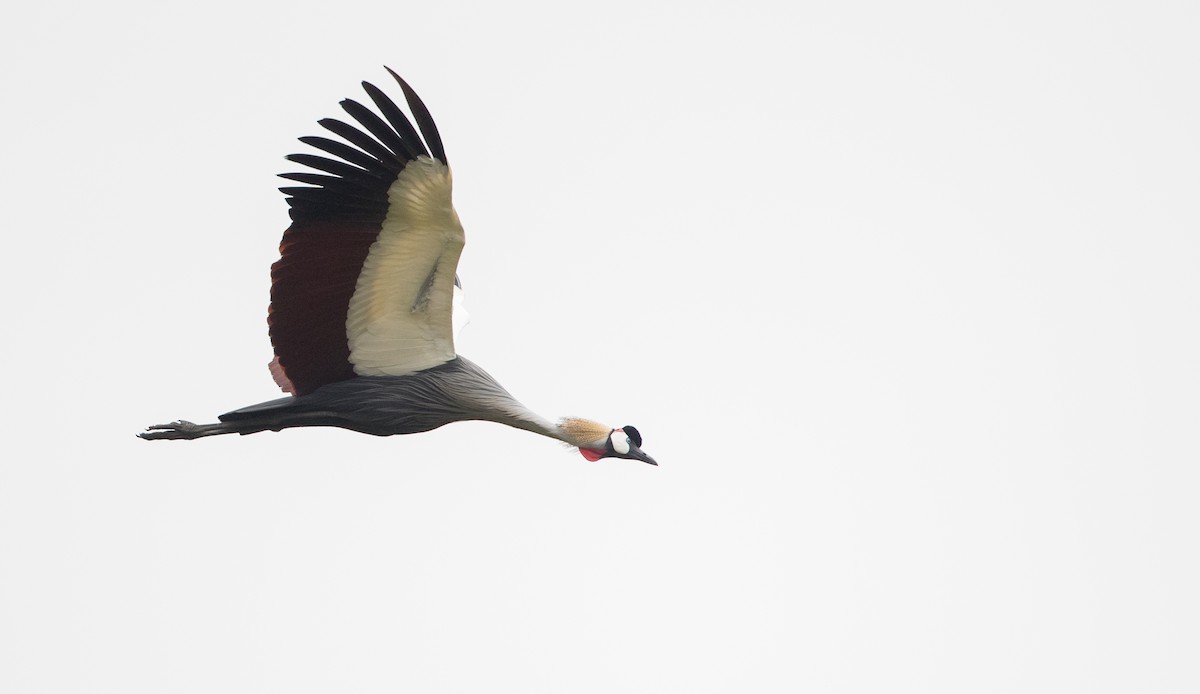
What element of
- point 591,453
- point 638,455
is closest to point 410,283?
point 591,453

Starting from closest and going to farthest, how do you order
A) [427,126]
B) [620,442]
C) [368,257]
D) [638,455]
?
1. [427,126]
2. [368,257]
3. [620,442]
4. [638,455]

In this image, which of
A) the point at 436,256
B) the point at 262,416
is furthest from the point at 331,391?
the point at 436,256

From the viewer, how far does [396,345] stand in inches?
578

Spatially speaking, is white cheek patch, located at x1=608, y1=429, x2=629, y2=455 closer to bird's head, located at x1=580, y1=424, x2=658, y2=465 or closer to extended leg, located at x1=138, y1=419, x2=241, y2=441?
bird's head, located at x1=580, y1=424, x2=658, y2=465

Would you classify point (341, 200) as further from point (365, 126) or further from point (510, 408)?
point (510, 408)

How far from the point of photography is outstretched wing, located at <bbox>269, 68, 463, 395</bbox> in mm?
13695

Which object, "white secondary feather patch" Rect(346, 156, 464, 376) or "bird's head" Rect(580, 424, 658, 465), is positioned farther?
"bird's head" Rect(580, 424, 658, 465)

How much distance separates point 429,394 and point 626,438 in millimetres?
1675

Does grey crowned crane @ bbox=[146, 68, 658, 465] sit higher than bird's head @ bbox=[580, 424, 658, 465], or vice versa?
grey crowned crane @ bbox=[146, 68, 658, 465]

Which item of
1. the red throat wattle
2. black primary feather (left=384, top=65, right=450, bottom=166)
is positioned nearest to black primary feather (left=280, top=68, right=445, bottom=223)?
black primary feather (left=384, top=65, right=450, bottom=166)

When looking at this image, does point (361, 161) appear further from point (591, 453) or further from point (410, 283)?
point (591, 453)

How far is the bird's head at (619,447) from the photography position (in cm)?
1502

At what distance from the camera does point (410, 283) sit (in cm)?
1427

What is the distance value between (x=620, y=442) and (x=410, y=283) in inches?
87.5
